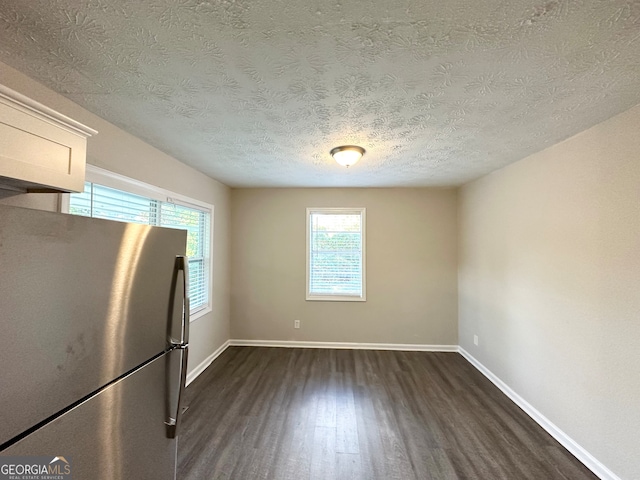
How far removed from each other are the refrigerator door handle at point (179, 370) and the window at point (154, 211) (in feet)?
3.19

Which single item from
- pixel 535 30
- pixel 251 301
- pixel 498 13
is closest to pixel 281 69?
pixel 498 13

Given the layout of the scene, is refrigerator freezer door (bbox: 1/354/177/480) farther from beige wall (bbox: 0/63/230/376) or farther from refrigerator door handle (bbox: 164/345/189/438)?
beige wall (bbox: 0/63/230/376)

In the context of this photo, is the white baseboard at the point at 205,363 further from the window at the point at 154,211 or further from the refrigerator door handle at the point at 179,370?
the refrigerator door handle at the point at 179,370

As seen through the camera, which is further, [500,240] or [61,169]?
[500,240]

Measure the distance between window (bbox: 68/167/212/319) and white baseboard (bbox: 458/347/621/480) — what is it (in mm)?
3538

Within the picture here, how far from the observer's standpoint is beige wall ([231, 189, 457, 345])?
4117 millimetres

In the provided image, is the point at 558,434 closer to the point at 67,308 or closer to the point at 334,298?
the point at 334,298

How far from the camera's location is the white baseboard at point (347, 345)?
4.05 metres

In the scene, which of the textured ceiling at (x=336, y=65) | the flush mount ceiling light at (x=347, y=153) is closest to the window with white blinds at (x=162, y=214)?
the textured ceiling at (x=336, y=65)

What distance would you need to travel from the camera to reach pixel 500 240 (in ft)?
10.0

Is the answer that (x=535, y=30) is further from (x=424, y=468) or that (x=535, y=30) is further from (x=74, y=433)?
(x=424, y=468)

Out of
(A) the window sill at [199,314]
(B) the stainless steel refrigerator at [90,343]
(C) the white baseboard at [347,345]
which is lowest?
(C) the white baseboard at [347,345]

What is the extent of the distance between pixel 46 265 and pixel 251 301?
141 inches

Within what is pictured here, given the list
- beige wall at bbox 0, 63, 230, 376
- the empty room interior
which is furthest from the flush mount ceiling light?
beige wall at bbox 0, 63, 230, 376
